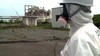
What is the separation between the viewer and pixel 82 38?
232 centimetres

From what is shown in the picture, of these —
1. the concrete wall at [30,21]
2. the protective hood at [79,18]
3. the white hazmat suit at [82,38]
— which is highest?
the protective hood at [79,18]

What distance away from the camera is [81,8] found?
263 centimetres

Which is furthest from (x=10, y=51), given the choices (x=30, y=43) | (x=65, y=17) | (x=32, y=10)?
(x=32, y=10)

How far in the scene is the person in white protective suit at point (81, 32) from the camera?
2293 millimetres

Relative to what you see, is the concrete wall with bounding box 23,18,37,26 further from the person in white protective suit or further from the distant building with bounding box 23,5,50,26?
the person in white protective suit

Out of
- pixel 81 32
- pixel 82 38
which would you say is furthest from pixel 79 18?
pixel 82 38

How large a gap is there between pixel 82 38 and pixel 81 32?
116 mm

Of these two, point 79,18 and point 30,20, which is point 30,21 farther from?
point 79,18

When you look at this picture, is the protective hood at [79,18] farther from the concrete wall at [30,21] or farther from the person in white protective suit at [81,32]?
the concrete wall at [30,21]

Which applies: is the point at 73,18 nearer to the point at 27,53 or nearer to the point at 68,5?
the point at 68,5

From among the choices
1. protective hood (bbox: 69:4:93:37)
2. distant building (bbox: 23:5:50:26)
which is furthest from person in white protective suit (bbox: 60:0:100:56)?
distant building (bbox: 23:5:50:26)

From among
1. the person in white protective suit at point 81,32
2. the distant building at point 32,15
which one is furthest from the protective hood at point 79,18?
the distant building at point 32,15

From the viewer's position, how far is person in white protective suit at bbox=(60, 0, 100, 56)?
2293mm

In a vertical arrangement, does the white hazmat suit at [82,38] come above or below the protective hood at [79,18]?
below
